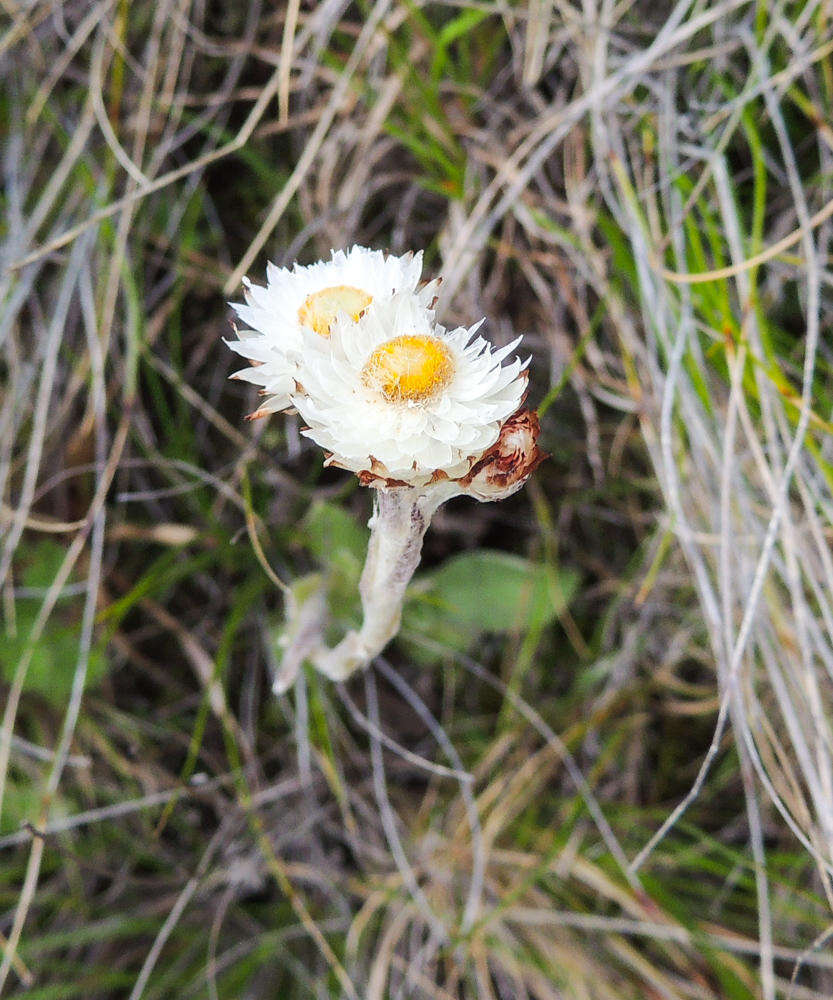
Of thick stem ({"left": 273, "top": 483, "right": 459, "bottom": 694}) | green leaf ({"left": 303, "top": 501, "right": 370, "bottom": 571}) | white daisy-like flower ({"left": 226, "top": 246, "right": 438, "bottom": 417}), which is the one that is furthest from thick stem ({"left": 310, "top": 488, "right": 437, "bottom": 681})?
green leaf ({"left": 303, "top": 501, "right": 370, "bottom": 571})

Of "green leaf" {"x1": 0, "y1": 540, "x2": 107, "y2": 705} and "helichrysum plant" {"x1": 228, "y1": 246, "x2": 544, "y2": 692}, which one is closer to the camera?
"helichrysum plant" {"x1": 228, "y1": 246, "x2": 544, "y2": 692}

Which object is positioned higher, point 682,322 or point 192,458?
point 682,322

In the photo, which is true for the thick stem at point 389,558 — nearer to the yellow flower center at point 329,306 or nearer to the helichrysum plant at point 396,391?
the helichrysum plant at point 396,391

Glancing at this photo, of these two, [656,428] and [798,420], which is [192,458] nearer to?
[656,428]

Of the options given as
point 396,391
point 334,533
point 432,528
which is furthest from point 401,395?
point 432,528

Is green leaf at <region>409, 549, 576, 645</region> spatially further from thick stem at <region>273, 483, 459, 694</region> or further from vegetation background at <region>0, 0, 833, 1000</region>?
thick stem at <region>273, 483, 459, 694</region>

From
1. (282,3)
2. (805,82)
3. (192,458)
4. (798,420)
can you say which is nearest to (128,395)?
(192,458)

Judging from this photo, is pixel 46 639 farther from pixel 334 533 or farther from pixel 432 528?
pixel 432 528

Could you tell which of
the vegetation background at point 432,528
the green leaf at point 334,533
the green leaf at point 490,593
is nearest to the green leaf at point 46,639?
the vegetation background at point 432,528
